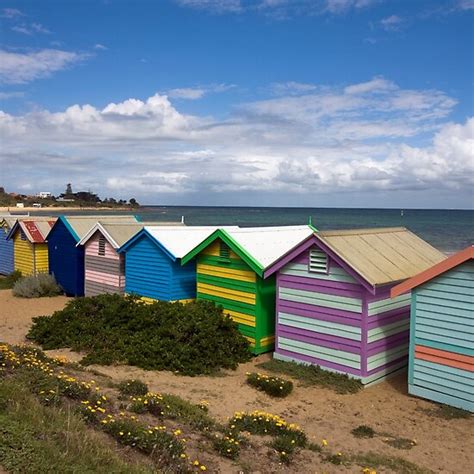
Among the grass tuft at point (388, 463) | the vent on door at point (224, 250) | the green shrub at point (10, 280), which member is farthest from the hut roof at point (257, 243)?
the green shrub at point (10, 280)

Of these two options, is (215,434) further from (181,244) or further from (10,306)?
(10,306)

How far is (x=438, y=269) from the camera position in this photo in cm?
1058

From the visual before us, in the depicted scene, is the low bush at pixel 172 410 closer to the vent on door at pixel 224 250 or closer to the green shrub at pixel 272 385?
the green shrub at pixel 272 385

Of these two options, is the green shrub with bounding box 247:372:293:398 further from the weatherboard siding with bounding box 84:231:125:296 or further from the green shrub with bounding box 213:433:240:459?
the weatherboard siding with bounding box 84:231:125:296

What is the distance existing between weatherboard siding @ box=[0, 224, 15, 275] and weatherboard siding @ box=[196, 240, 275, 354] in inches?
690

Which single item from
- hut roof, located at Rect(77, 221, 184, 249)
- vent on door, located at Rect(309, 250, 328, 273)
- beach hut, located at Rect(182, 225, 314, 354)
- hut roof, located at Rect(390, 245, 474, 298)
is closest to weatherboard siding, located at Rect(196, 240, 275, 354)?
beach hut, located at Rect(182, 225, 314, 354)

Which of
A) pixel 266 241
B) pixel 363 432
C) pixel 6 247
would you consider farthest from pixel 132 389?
pixel 6 247

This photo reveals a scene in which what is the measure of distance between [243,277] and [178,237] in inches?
173

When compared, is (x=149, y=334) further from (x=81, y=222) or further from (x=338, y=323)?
(x=81, y=222)

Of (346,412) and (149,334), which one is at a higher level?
(149,334)

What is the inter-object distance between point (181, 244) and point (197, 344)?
5.11m

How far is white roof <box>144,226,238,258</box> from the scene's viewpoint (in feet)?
56.7

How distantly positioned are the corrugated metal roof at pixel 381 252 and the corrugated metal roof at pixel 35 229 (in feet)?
58.2

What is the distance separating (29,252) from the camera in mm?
26500
